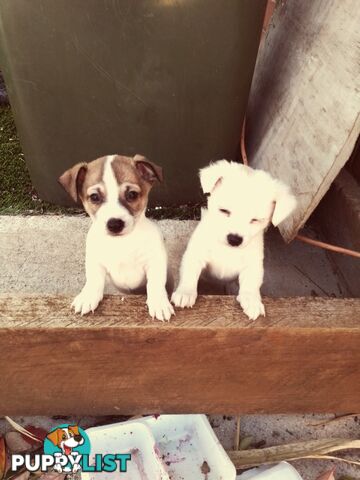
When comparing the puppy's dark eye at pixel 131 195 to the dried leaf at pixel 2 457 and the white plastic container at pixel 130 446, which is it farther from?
the dried leaf at pixel 2 457

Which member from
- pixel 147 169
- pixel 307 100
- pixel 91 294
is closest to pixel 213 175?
pixel 147 169

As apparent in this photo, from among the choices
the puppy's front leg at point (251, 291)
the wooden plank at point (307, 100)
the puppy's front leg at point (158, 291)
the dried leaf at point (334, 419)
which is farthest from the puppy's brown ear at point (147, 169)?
the dried leaf at point (334, 419)

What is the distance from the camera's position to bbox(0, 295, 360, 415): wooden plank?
5.66 ft

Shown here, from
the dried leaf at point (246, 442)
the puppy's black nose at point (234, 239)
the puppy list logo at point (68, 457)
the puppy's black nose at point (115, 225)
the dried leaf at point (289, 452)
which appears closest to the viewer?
the puppy's black nose at point (115, 225)

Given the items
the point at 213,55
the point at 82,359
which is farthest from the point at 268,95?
the point at 82,359

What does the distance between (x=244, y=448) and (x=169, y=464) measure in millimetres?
386

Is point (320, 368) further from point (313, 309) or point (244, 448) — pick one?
point (244, 448)

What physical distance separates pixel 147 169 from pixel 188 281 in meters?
0.53

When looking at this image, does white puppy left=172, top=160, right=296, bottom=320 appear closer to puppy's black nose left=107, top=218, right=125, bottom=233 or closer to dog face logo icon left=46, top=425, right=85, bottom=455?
puppy's black nose left=107, top=218, right=125, bottom=233

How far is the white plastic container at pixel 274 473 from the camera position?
81.8 inches

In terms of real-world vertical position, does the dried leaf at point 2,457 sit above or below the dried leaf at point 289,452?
below

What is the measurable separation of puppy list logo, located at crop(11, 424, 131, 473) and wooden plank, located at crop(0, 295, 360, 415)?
5.6 inches

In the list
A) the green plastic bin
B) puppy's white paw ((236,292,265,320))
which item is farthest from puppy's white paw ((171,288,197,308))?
the green plastic bin

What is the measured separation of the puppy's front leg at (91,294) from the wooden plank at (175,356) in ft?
0.11
